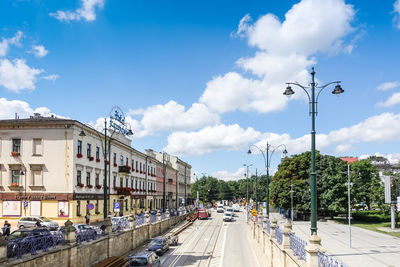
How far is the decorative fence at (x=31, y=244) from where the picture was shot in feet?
48.8

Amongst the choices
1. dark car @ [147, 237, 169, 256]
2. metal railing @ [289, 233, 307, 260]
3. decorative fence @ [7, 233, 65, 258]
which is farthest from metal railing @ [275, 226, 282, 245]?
decorative fence @ [7, 233, 65, 258]

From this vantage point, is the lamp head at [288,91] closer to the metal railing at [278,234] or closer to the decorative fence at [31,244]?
the metal railing at [278,234]

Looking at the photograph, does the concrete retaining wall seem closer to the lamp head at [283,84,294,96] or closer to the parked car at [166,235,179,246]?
the parked car at [166,235,179,246]

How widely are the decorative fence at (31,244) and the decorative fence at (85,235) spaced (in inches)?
114

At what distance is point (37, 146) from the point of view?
37.3 meters

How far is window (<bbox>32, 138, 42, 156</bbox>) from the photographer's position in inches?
1467

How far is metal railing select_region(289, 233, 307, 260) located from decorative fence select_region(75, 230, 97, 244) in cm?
1235

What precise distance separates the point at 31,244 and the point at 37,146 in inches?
936

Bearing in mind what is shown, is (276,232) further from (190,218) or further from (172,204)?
(172,204)

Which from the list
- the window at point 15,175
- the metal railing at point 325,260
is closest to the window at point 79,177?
the window at point 15,175

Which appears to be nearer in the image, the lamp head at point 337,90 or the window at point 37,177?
the lamp head at point 337,90

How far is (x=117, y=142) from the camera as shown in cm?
5184

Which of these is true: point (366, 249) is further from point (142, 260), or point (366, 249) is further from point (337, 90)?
point (337, 90)

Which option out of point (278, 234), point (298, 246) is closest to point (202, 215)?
point (278, 234)
